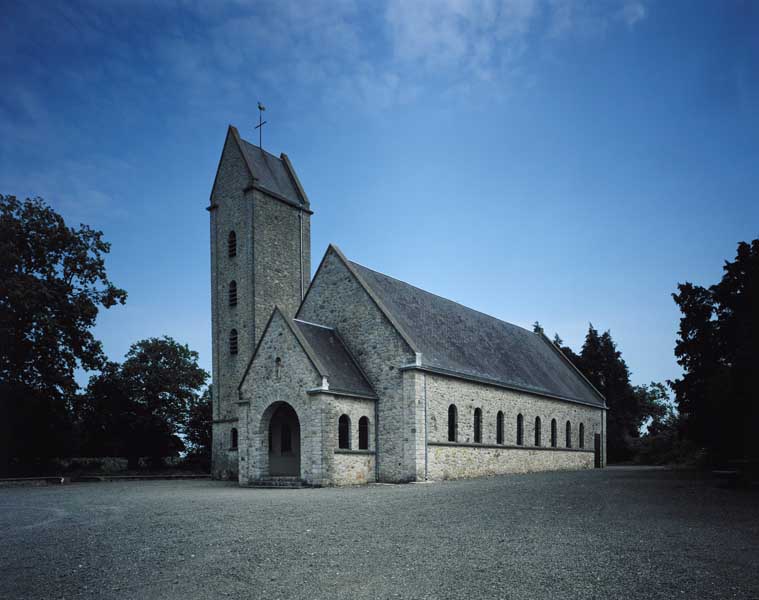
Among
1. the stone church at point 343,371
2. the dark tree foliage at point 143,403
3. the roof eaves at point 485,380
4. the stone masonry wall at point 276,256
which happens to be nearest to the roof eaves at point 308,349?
the stone church at point 343,371

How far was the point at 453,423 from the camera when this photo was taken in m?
27.5

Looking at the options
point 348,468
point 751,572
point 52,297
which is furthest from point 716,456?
point 52,297

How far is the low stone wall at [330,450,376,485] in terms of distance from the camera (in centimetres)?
2367

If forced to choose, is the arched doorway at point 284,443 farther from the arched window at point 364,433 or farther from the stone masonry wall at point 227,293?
the stone masonry wall at point 227,293

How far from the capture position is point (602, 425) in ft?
148

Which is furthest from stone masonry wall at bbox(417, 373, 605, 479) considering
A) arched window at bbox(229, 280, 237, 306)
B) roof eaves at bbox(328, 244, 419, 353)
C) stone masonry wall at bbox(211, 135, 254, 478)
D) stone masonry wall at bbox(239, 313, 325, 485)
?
arched window at bbox(229, 280, 237, 306)

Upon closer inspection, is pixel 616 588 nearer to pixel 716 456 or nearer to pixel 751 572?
pixel 751 572

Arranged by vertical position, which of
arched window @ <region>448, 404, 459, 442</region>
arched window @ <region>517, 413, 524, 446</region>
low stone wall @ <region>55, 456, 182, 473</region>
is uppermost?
arched window @ <region>448, 404, 459, 442</region>

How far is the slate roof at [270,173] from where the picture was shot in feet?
114

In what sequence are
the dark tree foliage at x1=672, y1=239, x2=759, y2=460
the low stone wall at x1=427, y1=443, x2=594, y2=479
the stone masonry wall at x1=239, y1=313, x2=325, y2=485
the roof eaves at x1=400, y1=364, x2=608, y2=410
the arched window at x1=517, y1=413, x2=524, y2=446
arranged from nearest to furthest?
the dark tree foliage at x1=672, y1=239, x2=759, y2=460 < the stone masonry wall at x1=239, y1=313, x2=325, y2=485 < the roof eaves at x1=400, y1=364, x2=608, y2=410 < the low stone wall at x1=427, y1=443, x2=594, y2=479 < the arched window at x1=517, y1=413, x2=524, y2=446

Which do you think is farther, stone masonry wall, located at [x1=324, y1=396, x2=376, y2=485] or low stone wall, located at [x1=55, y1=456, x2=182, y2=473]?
low stone wall, located at [x1=55, y1=456, x2=182, y2=473]

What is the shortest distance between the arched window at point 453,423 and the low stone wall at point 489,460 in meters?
0.45

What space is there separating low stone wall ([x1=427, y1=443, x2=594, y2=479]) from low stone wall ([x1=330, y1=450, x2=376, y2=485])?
2.43 m

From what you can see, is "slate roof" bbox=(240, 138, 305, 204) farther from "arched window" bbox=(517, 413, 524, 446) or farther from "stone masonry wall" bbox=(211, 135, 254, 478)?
"arched window" bbox=(517, 413, 524, 446)
